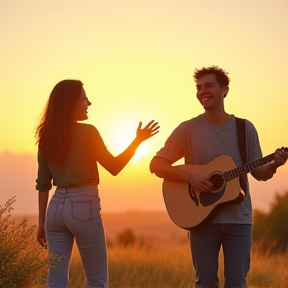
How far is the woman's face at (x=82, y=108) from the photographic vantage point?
5004 mm

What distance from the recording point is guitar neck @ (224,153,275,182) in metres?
5.34

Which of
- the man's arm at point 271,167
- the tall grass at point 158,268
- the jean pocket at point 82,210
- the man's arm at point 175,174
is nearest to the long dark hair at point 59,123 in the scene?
the jean pocket at point 82,210

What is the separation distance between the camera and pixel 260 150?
545cm

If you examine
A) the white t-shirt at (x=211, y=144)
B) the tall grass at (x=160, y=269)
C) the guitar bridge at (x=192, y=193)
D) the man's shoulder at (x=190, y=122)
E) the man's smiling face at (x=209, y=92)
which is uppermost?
the man's smiling face at (x=209, y=92)

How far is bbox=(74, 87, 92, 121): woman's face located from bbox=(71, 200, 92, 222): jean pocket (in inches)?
21.4

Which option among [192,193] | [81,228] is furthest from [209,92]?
[81,228]

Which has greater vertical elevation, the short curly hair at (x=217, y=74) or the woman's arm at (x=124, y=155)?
the short curly hair at (x=217, y=74)

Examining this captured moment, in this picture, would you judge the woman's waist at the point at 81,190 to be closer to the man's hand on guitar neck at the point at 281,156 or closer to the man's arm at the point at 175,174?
the man's arm at the point at 175,174

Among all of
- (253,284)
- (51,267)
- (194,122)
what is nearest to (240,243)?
(194,122)

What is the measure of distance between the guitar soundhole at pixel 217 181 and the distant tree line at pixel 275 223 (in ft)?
32.6

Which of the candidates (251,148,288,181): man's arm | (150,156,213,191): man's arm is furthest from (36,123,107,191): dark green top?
(251,148,288,181): man's arm

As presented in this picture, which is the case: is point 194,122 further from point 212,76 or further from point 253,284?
point 253,284

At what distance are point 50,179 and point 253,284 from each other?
4.86 m

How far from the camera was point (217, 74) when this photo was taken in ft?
18.1
